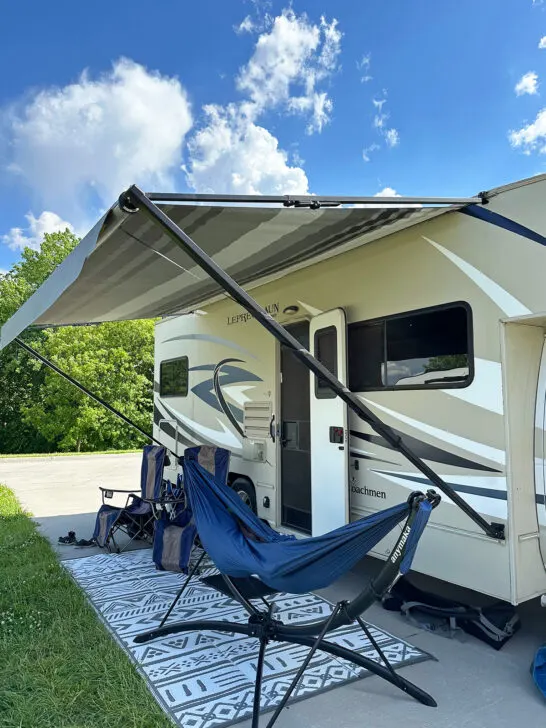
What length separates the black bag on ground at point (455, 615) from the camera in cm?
302

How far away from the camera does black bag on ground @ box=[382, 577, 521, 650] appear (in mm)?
3021

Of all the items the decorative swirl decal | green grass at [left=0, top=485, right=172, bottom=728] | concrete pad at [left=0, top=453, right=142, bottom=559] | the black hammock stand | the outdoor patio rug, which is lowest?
concrete pad at [left=0, top=453, right=142, bottom=559]

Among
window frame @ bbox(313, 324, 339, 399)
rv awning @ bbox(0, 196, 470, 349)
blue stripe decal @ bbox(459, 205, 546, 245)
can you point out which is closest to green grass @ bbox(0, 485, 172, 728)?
rv awning @ bbox(0, 196, 470, 349)

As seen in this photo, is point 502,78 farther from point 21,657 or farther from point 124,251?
point 21,657

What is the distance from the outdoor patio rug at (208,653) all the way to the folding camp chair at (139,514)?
33.2 inches

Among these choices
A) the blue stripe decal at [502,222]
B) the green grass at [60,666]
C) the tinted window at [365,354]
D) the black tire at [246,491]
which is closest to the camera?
the green grass at [60,666]

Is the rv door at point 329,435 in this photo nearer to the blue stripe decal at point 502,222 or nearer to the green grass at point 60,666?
the blue stripe decal at point 502,222

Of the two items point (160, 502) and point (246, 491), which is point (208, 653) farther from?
point (246, 491)

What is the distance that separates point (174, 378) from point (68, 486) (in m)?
4.30

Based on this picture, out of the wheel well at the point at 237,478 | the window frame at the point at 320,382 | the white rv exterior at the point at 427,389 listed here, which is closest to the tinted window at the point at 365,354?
the white rv exterior at the point at 427,389

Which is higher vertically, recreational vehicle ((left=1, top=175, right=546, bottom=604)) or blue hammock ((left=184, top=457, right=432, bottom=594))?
recreational vehicle ((left=1, top=175, right=546, bottom=604))

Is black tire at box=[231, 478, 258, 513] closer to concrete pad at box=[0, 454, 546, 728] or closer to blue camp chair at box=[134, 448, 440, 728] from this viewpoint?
concrete pad at box=[0, 454, 546, 728]

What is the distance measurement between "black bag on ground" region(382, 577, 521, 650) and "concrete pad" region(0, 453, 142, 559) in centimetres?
278

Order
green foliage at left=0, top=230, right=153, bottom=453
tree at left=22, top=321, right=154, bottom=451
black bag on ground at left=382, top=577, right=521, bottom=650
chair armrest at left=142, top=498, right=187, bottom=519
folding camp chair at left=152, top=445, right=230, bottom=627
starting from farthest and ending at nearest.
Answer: green foliage at left=0, top=230, right=153, bottom=453 < tree at left=22, top=321, right=154, bottom=451 < chair armrest at left=142, top=498, right=187, bottom=519 < folding camp chair at left=152, top=445, right=230, bottom=627 < black bag on ground at left=382, top=577, right=521, bottom=650
